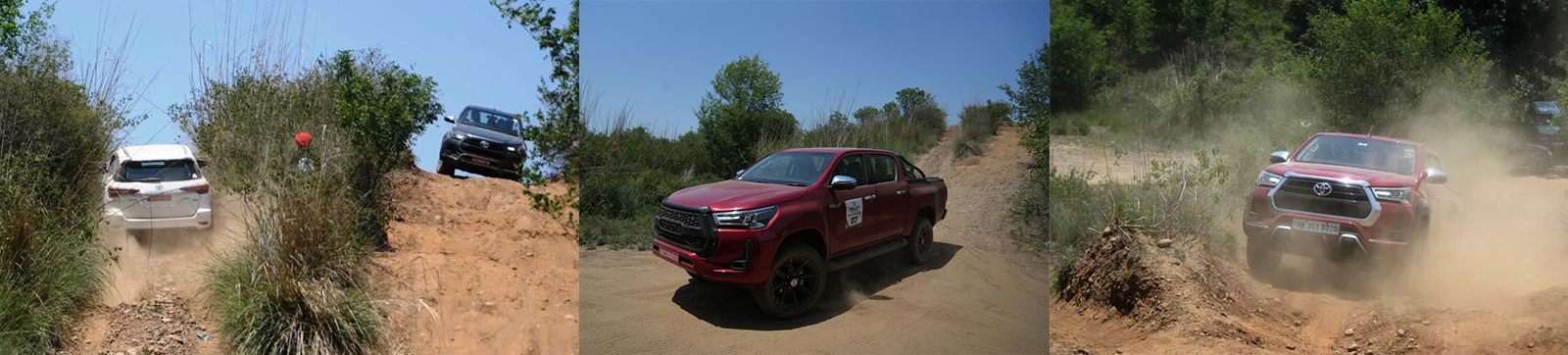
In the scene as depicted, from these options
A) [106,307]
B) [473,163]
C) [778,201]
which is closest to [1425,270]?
[778,201]

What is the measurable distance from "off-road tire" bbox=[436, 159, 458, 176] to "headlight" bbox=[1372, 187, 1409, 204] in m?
10.9

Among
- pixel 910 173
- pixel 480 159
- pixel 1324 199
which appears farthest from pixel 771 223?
pixel 480 159

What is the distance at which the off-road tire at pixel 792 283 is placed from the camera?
226 inches

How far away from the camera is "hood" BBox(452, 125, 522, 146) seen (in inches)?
431

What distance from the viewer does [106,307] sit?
32.6 feet

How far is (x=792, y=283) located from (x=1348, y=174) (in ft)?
21.9

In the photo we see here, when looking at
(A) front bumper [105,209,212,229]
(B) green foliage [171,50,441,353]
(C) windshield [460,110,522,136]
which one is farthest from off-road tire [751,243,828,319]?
(A) front bumper [105,209,212,229]

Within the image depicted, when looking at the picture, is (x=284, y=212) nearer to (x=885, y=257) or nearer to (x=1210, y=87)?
(x=885, y=257)

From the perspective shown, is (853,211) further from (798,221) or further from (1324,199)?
(1324,199)

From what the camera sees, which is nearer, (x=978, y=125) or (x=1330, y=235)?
(x=978, y=125)

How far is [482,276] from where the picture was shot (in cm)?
988

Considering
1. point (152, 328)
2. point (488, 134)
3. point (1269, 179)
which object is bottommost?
point (152, 328)

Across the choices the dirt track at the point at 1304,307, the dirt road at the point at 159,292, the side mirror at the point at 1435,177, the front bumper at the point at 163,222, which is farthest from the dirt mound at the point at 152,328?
the side mirror at the point at 1435,177

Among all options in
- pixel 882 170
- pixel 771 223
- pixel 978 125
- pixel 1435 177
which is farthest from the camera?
pixel 1435 177
